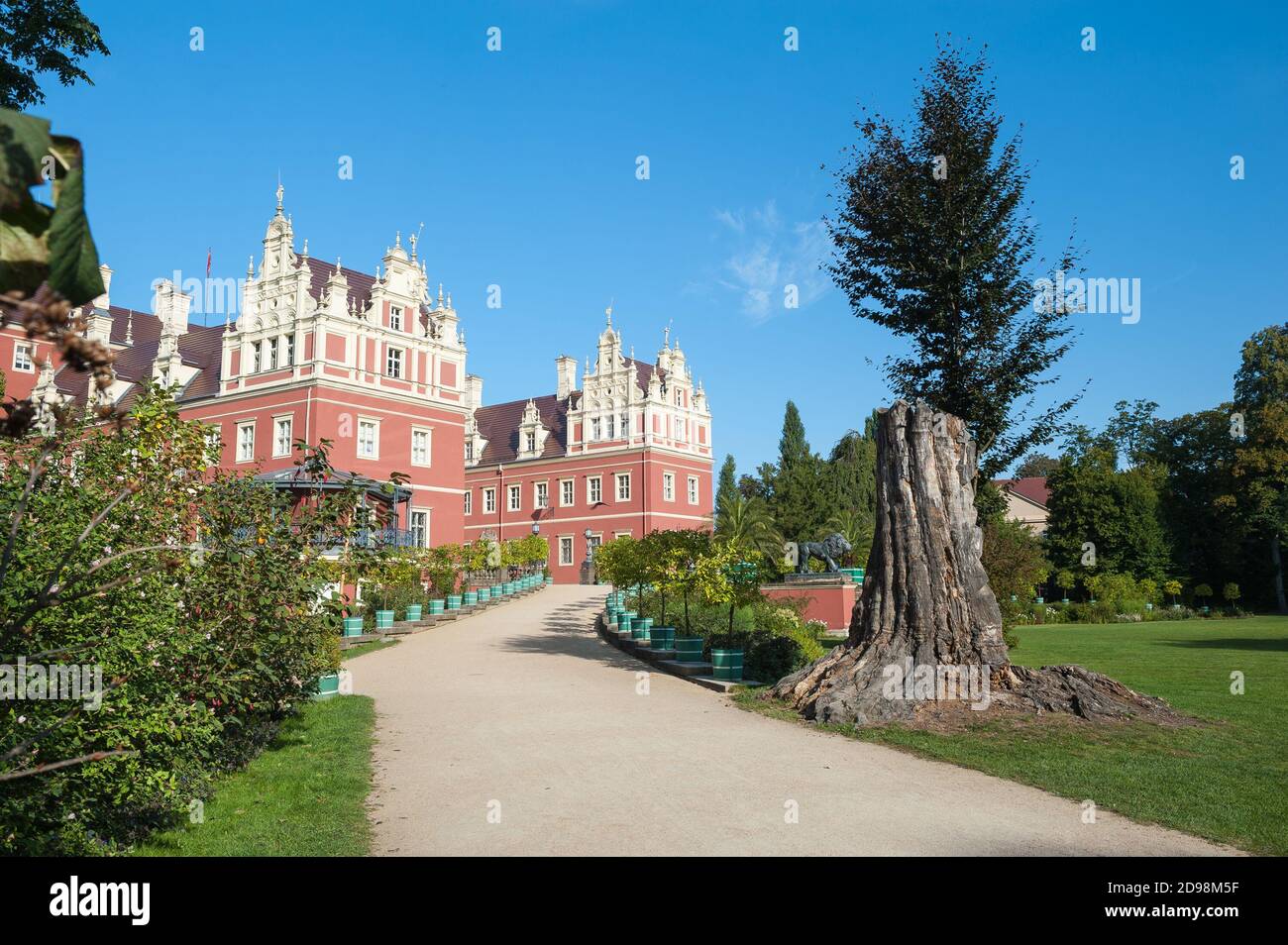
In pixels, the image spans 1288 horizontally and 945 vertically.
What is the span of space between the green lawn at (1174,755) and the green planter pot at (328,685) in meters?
6.24

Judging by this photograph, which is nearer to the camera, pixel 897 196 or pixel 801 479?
pixel 897 196

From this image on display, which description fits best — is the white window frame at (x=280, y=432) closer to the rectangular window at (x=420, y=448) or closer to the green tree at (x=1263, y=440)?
the rectangular window at (x=420, y=448)

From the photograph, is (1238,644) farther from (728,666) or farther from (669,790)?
(669,790)

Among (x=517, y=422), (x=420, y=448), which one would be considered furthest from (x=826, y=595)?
(x=517, y=422)

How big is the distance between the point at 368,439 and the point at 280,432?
3529mm

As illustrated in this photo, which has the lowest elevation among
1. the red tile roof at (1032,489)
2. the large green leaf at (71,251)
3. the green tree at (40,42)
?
the large green leaf at (71,251)

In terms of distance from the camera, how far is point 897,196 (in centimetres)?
1366

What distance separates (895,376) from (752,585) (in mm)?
4516

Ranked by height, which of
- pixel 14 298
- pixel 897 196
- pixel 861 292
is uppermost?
pixel 897 196

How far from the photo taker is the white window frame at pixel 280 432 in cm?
3516

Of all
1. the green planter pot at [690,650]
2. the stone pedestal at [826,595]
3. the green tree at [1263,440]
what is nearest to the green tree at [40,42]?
the green planter pot at [690,650]

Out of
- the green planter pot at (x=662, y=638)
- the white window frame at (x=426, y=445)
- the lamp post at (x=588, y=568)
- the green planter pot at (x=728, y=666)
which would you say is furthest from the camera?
the lamp post at (x=588, y=568)
